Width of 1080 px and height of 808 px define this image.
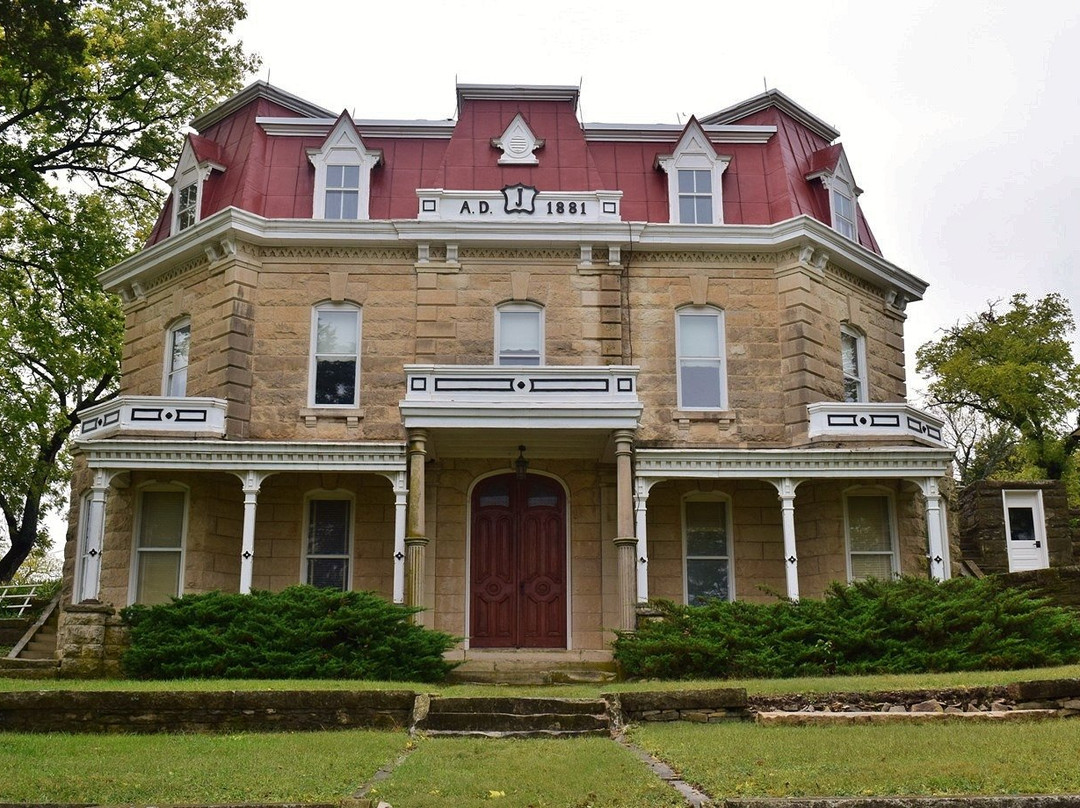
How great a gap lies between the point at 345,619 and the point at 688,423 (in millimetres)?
8081

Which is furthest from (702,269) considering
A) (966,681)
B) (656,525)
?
(966,681)

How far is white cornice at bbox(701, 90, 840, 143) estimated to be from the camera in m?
24.2

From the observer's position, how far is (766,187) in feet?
76.6

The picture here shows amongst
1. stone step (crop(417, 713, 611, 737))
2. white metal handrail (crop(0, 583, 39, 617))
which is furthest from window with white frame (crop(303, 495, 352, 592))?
stone step (crop(417, 713, 611, 737))

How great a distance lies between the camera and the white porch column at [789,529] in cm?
1952

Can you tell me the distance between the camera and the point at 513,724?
12.1 metres

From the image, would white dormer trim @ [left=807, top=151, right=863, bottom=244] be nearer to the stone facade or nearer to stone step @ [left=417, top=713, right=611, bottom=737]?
the stone facade

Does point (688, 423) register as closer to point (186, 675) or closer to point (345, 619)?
point (345, 619)

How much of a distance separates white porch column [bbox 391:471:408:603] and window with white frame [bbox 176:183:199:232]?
7666 millimetres

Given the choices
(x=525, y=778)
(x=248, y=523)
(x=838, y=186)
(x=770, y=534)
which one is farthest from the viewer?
(x=838, y=186)

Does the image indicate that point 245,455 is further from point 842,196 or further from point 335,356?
point 842,196

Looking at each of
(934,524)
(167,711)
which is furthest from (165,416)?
(934,524)

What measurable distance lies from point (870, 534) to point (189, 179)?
48.7 feet

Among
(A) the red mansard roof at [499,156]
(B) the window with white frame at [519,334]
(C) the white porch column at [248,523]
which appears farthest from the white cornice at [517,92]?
(C) the white porch column at [248,523]
